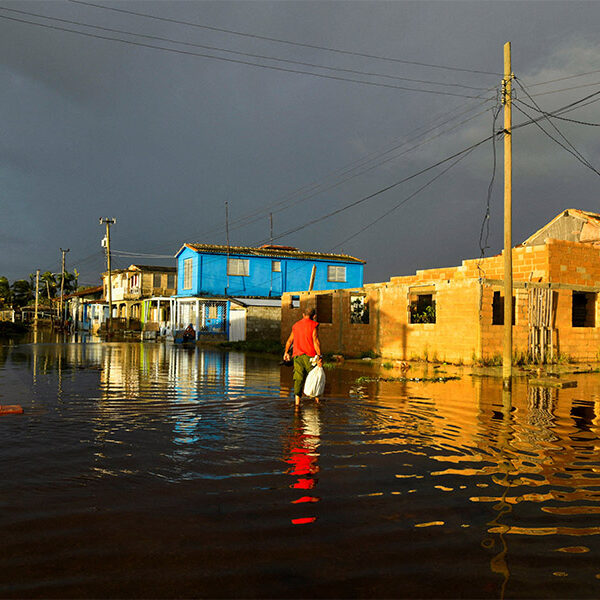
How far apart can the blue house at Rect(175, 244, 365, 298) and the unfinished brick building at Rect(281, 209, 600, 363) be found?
1869cm

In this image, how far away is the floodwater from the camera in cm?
334

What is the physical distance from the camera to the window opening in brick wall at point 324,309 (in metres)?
27.2

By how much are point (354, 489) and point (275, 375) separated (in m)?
11.7

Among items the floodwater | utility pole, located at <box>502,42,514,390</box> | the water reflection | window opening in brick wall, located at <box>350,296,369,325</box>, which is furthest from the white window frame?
the water reflection

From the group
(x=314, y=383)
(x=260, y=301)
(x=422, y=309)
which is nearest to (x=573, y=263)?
(x=422, y=309)

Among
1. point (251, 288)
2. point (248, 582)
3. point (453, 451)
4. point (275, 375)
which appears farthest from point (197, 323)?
point (248, 582)

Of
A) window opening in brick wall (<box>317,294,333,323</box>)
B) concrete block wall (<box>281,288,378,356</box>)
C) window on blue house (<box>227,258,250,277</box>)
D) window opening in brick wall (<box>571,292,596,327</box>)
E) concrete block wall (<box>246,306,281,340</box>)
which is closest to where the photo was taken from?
window opening in brick wall (<box>571,292,596,327</box>)

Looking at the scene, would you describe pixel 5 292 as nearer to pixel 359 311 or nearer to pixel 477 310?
pixel 359 311

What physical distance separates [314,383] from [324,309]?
17.7 meters

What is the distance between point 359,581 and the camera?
331cm

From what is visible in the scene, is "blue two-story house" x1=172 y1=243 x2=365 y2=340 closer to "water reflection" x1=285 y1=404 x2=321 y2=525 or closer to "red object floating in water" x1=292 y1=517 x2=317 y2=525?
"water reflection" x1=285 y1=404 x2=321 y2=525

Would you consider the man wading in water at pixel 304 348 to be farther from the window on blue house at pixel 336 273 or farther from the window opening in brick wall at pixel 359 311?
the window on blue house at pixel 336 273

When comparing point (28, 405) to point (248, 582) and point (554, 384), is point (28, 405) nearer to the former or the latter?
point (248, 582)

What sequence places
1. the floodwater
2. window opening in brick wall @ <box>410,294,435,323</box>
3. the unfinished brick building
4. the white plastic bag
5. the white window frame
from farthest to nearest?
the white window frame < window opening in brick wall @ <box>410,294,435,323</box> < the unfinished brick building < the white plastic bag < the floodwater
